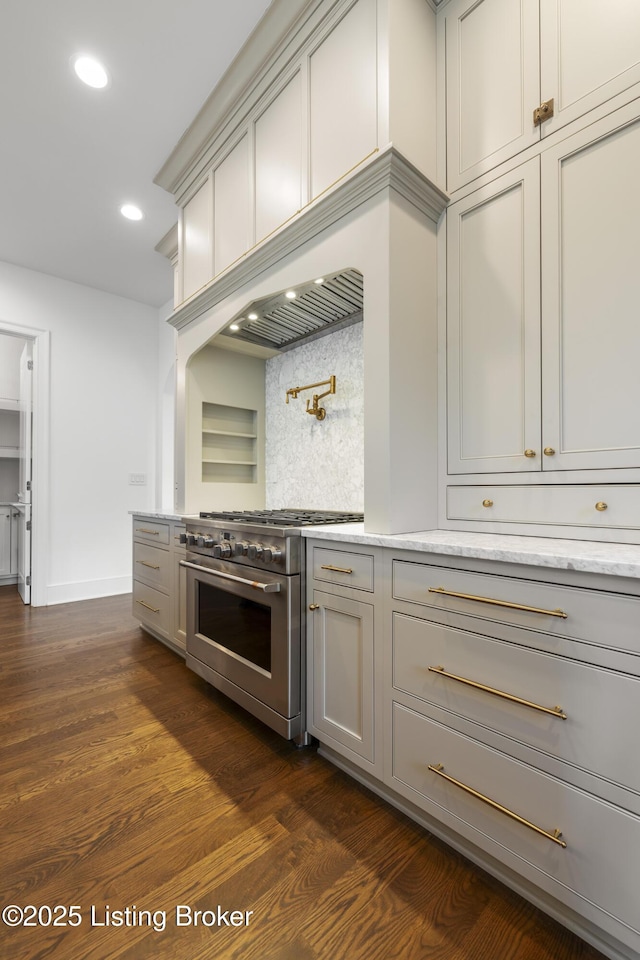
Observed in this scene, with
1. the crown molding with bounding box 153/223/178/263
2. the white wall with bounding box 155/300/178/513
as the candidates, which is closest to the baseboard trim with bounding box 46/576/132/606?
the white wall with bounding box 155/300/178/513

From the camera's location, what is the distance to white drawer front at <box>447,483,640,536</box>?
4.17 feet

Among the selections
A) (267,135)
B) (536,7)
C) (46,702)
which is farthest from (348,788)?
(267,135)

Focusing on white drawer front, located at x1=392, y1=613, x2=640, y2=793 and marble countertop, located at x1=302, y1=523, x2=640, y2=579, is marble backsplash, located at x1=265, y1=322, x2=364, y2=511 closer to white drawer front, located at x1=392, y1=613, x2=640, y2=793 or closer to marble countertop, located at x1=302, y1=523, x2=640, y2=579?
marble countertop, located at x1=302, y1=523, x2=640, y2=579

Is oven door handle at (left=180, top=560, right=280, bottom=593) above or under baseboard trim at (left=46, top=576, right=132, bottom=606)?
above

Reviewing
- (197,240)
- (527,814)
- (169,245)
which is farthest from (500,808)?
(169,245)

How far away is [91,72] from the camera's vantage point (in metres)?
2.15

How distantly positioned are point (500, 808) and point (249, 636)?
112cm

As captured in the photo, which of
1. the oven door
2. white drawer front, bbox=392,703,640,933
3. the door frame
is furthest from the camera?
the door frame

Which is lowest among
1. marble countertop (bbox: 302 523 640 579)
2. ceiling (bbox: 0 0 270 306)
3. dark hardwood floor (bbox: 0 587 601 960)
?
dark hardwood floor (bbox: 0 587 601 960)

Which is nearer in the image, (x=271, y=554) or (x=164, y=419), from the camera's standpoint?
(x=271, y=554)

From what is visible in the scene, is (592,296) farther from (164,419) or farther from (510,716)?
(164,419)

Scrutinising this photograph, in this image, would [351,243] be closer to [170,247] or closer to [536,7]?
[536,7]

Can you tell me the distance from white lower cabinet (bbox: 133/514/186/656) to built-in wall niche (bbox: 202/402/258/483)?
1.62 ft

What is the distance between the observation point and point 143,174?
2848 mm
